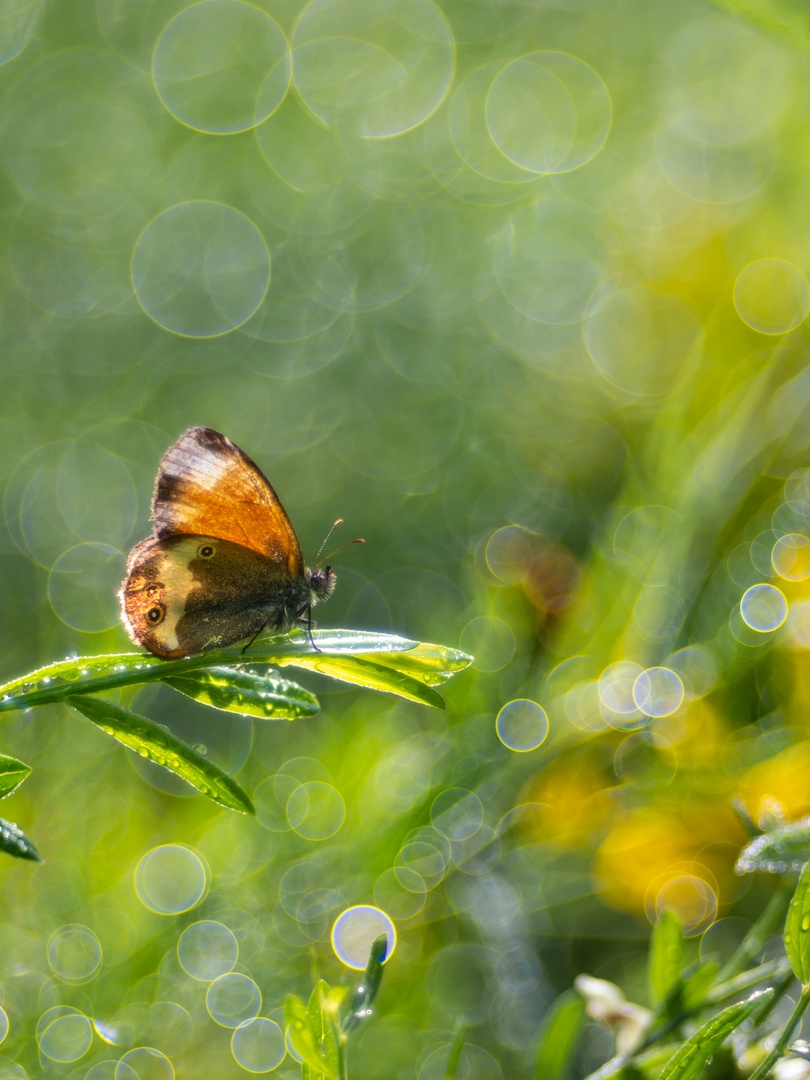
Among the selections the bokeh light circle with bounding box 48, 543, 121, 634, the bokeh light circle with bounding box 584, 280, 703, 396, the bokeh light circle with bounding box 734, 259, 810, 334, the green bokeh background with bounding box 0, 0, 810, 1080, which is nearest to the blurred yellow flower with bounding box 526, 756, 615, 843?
the green bokeh background with bounding box 0, 0, 810, 1080

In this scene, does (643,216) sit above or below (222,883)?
above

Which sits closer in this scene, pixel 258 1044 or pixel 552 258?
pixel 258 1044

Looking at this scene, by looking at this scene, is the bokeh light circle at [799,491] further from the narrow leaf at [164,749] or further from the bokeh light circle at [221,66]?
the bokeh light circle at [221,66]

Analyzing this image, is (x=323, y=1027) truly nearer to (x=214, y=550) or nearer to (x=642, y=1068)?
(x=642, y=1068)

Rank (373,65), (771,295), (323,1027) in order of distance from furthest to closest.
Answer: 1. (373,65)
2. (771,295)
3. (323,1027)

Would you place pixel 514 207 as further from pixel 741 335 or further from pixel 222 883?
pixel 222 883

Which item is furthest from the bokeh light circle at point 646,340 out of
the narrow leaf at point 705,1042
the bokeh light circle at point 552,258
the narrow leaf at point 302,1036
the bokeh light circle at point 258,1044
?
the narrow leaf at point 302,1036

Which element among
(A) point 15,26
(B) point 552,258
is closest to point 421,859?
(B) point 552,258

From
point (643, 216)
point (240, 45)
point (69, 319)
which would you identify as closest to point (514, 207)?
point (643, 216)
